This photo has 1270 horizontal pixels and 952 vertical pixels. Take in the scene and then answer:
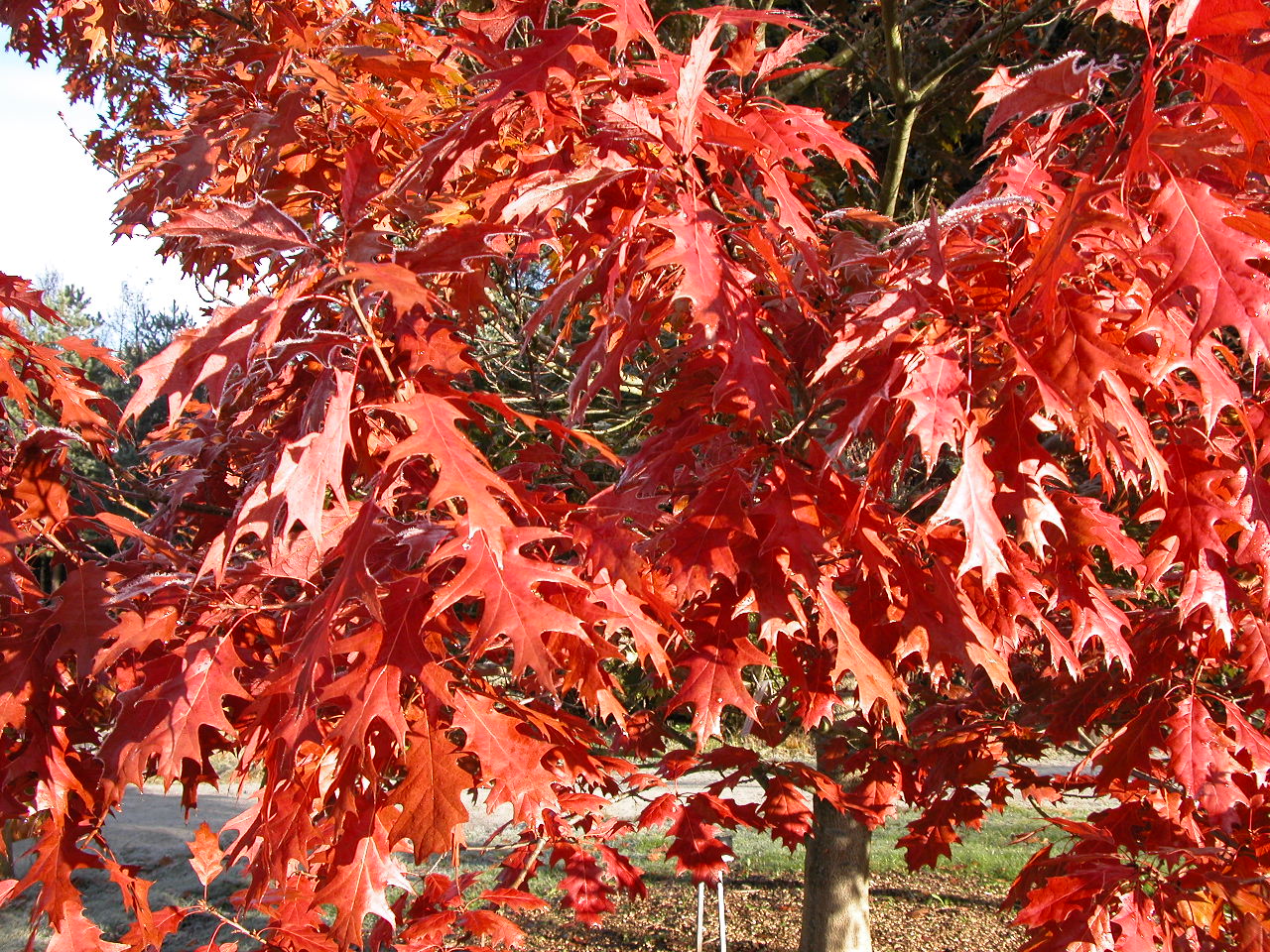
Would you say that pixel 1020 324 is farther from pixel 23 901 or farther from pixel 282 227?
pixel 23 901

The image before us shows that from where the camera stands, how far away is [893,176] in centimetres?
398

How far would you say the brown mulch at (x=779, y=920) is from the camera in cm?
561

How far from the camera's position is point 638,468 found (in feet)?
6.21

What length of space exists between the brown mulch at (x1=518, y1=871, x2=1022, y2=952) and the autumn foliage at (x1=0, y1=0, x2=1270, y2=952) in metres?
3.69

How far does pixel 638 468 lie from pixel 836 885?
324 cm

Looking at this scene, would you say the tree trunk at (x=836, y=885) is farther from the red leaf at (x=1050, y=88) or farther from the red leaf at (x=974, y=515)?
the red leaf at (x=1050, y=88)

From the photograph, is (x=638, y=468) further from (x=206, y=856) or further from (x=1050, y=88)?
(x=206, y=856)

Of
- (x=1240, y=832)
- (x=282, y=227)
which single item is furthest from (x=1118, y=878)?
(x=282, y=227)

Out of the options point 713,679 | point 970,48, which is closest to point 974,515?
point 713,679

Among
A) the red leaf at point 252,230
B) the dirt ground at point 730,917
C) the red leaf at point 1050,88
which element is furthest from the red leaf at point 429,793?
the dirt ground at point 730,917

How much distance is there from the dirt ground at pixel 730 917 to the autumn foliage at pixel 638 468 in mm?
3733

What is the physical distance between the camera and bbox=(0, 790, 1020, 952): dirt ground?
5684 millimetres

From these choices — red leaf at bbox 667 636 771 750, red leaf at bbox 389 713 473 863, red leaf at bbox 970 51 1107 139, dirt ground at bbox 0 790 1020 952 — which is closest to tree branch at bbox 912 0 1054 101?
red leaf at bbox 970 51 1107 139

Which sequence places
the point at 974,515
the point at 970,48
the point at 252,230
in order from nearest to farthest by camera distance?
1. the point at 252,230
2. the point at 974,515
3. the point at 970,48
